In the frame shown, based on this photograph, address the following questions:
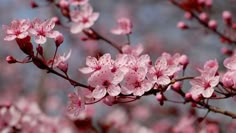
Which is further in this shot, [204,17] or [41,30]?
[204,17]

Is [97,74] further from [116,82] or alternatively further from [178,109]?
[178,109]

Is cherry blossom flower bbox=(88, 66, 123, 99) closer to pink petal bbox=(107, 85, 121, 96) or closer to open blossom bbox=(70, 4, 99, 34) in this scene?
pink petal bbox=(107, 85, 121, 96)

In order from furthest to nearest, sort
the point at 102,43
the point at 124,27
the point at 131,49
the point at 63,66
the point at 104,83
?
1. the point at 102,43
2. the point at 124,27
3. the point at 131,49
4. the point at 63,66
5. the point at 104,83

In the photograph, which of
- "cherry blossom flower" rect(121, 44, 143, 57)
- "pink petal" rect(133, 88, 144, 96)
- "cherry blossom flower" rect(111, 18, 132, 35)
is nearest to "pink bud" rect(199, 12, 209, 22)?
"cherry blossom flower" rect(111, 18, 132, 35)

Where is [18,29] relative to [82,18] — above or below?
above

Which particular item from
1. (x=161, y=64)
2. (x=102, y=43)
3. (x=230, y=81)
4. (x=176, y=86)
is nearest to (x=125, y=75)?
(x=161, y=64)

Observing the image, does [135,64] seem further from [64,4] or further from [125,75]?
[64,4]
